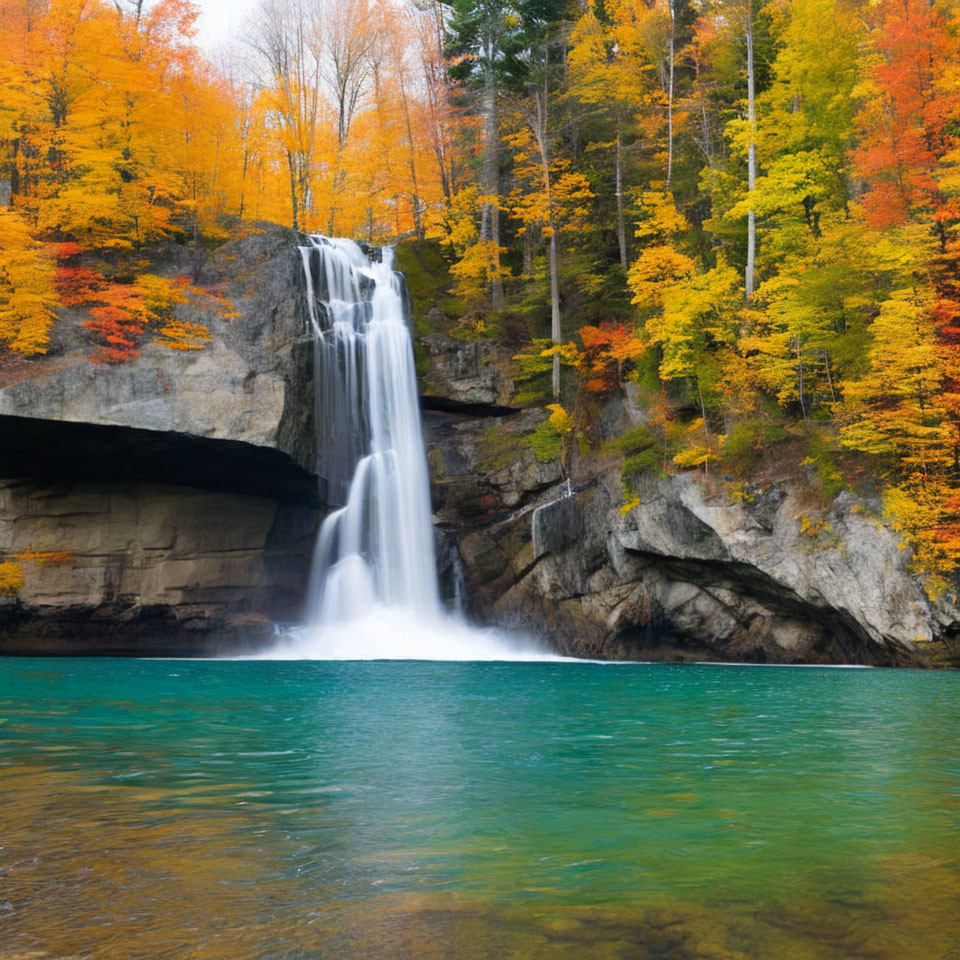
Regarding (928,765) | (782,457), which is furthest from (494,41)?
(928,765)

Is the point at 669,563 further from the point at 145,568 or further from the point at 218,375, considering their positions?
the point at 145,568

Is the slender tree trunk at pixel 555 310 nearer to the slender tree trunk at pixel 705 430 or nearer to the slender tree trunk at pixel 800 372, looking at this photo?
the slender tree trunk at pixel 705 430

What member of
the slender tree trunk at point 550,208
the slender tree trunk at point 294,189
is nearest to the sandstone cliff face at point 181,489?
the slender tree trunk at point 550,208

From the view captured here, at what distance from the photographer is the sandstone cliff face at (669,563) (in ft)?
70.6

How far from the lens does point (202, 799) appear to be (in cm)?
709

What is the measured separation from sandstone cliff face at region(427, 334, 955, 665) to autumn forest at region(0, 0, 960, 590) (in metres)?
0.91

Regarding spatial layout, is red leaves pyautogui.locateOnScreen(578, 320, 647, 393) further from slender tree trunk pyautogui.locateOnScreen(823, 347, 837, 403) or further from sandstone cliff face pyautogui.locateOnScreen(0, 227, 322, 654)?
sandstone cliff face pyautogui.locateOnScreen(0, 227, 322, 654)

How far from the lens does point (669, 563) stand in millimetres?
24969

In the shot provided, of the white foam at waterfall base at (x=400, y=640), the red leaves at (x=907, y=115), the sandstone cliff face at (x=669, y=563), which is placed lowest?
the white foam at waterfall base at (x=400, y=640)

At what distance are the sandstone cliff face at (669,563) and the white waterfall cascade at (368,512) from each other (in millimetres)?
1114

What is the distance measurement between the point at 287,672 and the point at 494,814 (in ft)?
50.9

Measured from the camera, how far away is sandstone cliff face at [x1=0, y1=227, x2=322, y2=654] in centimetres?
2619

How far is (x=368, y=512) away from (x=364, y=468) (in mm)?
1421

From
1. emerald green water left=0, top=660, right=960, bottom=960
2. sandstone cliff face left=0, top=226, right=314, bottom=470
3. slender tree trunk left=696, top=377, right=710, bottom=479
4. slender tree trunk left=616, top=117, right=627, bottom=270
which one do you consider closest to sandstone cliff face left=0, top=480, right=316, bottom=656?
sandstone cliff face left=0, top=226, right=314, bottom=470
